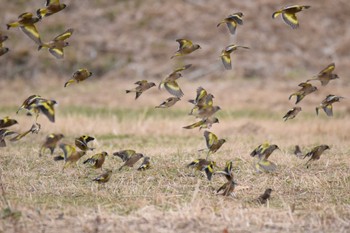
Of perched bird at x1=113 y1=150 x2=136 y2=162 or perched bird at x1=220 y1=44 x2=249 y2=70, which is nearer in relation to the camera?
perched bird at x1=220 y1=44 x2=249 y2=70

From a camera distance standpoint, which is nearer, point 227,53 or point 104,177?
point 104,177

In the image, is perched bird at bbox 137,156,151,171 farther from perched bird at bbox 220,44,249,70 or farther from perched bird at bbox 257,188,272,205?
perched bird at bbox 257,188,272,205

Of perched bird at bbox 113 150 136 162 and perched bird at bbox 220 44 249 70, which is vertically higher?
perched bird at bbox 220 44 249 70

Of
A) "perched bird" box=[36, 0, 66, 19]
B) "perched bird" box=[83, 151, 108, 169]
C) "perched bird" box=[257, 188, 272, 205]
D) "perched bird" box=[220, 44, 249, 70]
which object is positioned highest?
"perched bird" box=[36, 0, 66, 19]

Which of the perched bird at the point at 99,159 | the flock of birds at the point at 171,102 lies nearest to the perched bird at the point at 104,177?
the flock of birds at the point at 171,102

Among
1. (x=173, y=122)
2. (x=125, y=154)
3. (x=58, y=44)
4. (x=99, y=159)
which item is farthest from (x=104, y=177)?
(x=173, y=122)

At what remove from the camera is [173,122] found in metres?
12.6

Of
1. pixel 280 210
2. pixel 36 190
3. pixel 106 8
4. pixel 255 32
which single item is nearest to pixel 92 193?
pixel 36 190

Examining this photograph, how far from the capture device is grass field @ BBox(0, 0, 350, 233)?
532cm

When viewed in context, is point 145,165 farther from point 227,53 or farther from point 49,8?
point 49,8

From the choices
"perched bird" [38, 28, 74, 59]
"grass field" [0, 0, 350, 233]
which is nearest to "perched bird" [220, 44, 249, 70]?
"grass field" [0, 0, 350, 233]

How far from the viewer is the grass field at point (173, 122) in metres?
5.32

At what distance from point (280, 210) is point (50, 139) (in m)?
2.03

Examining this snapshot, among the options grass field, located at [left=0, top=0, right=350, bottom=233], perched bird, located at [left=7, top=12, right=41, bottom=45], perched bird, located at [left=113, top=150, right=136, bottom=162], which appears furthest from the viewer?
perched bird, located at [left=113, top=150, right=136, bottom=162]
